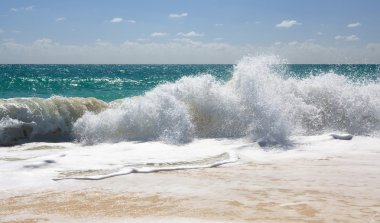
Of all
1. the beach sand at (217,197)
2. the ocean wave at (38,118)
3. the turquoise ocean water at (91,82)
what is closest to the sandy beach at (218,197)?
the beach sand at (217,197)

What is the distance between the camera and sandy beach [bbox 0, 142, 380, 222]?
447 centimetres

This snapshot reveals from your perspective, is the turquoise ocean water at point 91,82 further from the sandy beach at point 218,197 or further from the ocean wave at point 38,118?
the sandy beach at point 218,197

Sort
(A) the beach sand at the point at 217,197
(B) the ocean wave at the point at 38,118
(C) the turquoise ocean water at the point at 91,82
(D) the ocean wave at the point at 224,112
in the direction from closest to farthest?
(A) the beach sand at the point at 217,197, (D) the ocean wave at the point at 224,112, (B) the ocean wave at the point at 38,118, (C) the turquoise ocean water at the point at 91,82

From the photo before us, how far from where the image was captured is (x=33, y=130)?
1066 cm

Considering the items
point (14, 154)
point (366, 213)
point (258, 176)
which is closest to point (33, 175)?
point (14, 154)

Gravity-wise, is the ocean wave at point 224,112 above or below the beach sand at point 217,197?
above

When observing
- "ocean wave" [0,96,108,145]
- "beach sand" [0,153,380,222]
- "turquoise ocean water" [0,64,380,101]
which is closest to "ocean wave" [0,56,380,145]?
"ocean wave" [0,96,108,145]

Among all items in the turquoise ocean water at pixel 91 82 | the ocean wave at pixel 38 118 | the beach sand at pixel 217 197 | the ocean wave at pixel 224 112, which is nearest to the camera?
the beach sand at pixel 217 197

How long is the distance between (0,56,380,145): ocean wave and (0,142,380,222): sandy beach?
2.74m

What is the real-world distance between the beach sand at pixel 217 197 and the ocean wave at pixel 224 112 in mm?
2671

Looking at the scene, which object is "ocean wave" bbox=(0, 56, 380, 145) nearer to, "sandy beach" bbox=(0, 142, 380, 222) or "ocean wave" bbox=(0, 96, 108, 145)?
"ocean wave" bbox=(0, 96, 108, 145)

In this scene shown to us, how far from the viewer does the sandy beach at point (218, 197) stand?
14.7 ft

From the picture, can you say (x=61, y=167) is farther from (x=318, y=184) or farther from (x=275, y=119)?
(x=275, y=119)

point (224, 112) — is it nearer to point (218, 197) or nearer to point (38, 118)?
point (38, 118)
